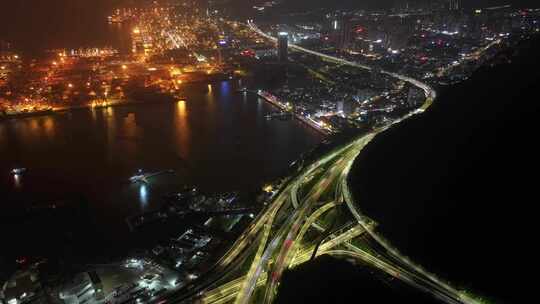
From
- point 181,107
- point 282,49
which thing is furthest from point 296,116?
A: point 282,49

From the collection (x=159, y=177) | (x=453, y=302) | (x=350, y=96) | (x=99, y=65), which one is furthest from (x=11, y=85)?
(x=453, y=302)

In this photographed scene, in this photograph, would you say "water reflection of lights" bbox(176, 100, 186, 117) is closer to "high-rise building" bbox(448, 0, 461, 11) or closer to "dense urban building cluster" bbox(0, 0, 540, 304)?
"dense urban building cluster" bbox(0, 0, 540, 304)

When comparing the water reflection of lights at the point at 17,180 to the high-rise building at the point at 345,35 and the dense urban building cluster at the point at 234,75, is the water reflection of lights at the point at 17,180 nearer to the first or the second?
the dense urban building cluster at the point at 234,75

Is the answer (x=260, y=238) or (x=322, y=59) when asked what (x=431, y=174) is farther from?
(x=322, y=59)

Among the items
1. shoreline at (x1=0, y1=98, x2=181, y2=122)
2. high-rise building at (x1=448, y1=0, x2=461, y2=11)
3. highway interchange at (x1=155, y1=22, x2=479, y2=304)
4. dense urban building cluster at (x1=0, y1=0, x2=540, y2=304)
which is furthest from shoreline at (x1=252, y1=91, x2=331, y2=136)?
high-rise building at (x1=448, y1=0, x2=461, y2=11)

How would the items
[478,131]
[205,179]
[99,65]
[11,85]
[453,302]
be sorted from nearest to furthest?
[453,302], [478,131], [205,179], [11,85], [99,65]
